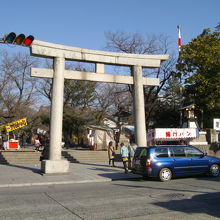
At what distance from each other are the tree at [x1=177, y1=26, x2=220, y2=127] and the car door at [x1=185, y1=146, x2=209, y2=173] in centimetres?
1559

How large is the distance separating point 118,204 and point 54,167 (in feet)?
24.5

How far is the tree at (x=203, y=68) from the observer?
92.2 ft

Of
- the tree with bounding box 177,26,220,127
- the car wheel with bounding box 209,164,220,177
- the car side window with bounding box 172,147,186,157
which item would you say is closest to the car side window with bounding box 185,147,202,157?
the car side window with bounding box 172,147,186,157

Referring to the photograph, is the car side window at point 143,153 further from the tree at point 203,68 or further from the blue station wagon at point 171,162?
the tree at point 203,68

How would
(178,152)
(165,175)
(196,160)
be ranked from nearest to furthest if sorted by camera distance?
(165,175)
(178,152)
(196,160)

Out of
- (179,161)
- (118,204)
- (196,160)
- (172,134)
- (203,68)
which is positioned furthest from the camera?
(203,68)

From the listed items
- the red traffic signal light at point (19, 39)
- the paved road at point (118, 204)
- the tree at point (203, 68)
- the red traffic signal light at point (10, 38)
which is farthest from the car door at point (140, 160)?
the tree at point (203, 68)

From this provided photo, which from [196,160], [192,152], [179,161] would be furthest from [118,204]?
[192,152]

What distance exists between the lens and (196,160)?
1321 centimetres

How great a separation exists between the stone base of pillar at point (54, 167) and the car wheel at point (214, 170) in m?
7.22

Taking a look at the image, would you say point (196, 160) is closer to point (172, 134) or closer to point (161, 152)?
point (161, 152)

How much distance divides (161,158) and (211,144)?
13238 millimetres

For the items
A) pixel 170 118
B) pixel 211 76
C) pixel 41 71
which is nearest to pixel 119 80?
pixel 41 71

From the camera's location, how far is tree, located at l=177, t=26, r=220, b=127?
28094 mm
